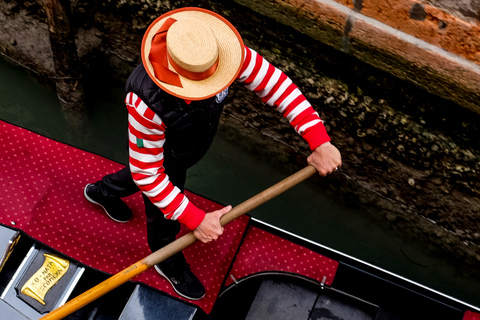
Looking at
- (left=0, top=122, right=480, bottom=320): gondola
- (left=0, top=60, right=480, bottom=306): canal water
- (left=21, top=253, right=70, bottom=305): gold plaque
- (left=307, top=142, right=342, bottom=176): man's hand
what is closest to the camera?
(left=307, top=142, right=342, bottom=176): man's hand

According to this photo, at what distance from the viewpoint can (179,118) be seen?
1.63 meters

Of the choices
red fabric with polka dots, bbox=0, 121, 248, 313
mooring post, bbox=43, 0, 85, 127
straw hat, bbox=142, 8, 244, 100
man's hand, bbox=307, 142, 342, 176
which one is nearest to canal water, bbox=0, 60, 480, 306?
mooring post, bbox=43, 0, 85, 127

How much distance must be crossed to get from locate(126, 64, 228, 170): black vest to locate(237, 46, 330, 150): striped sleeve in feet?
0.52

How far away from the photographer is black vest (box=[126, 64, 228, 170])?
5.14 feet

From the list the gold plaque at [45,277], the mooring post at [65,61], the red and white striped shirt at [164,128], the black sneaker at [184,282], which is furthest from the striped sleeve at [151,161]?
the mooring post at [65,61]

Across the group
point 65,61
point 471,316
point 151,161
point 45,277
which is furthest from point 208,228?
point 65,61

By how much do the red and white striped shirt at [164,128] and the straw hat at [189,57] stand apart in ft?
0.38

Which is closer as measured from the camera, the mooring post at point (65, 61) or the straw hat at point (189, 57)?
the straw hat at point (189, 57)

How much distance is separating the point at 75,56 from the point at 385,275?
6.79ft

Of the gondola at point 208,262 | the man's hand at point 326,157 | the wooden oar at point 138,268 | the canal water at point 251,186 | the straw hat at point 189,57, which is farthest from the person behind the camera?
the canal water at point 251,186

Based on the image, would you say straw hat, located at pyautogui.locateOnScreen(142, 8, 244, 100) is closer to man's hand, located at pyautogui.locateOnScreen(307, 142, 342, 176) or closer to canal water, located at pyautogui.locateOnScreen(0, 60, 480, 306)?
man's hand, located at pyautogui.locateOnScreen(307, 142, 342, 176)

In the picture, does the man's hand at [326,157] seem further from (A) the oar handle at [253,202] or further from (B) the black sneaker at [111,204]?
(B) the black sneaker at [111,204]

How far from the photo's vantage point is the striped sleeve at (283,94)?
71.2 inches

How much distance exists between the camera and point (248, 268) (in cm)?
229
